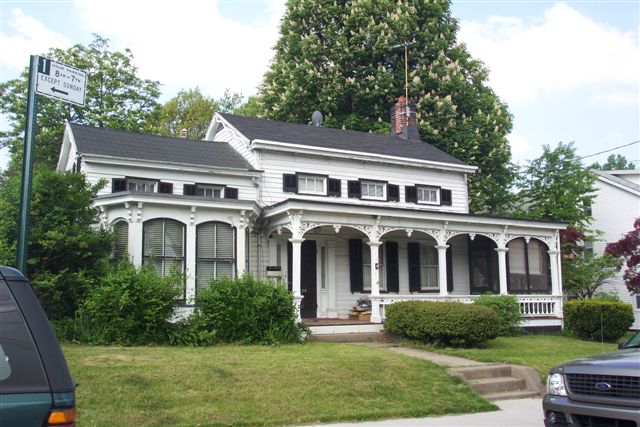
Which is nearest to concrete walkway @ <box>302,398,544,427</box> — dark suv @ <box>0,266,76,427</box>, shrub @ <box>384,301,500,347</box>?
shrub @ <box>384,301,500,347</box>

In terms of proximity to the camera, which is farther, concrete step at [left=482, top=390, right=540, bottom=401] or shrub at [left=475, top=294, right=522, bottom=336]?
shrub at [left=475, top=294, right=522, bottom=336]

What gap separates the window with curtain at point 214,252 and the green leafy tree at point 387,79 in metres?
16.9

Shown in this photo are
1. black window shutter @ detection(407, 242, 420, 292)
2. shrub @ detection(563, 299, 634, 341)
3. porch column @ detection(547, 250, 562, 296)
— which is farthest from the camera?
black window shutter @ detection(407, 242, 420, 292)

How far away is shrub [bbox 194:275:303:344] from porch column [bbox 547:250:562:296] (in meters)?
10.1

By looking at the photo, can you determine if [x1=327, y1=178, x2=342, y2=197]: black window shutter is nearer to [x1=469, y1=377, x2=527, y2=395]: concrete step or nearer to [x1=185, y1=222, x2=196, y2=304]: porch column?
[x1=185, y1=222, x2=196, y2=304]: porch column

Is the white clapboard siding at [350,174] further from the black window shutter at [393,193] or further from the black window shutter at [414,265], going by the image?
the black window shutter at [414,265]

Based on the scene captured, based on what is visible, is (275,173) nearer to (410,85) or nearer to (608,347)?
(608,347)

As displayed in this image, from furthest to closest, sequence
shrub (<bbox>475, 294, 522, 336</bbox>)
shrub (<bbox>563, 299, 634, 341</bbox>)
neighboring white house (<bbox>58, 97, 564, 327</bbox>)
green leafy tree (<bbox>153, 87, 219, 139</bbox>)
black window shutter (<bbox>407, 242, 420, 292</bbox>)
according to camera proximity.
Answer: green leafy tree (<bbox>153, 87, 219, 139</bbox>)
black window shutter (<bbox>407, 242, 420, 292</bbox>)
shrub (<bbox>475, 294, 522, 336</bbox>)
shrub (<bbox>563, 299, 634, 341</bbox>)
neighboring white house (<bbox>58, 97, 564, 327</bbox>)

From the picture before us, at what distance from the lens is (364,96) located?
32344 mm

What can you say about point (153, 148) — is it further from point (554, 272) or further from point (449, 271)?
point (554, 272)

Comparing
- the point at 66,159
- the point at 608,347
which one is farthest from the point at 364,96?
the point at 608,347

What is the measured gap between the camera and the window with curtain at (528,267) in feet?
67.0

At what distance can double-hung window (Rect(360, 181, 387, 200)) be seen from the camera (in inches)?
811

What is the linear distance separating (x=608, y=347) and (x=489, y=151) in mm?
15842
